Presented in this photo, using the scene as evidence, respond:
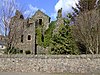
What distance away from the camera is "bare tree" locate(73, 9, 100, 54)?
27.3 meters

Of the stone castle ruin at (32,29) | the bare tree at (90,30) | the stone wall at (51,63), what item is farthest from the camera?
the stone castle ruin at (32,29)

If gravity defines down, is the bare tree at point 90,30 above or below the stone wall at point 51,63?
above

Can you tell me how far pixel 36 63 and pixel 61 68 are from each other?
254 centimetres

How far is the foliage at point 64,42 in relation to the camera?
32.2 m

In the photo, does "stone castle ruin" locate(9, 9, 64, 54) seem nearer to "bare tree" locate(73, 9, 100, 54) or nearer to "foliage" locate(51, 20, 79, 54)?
"foliage" locate(51, 20, 79, 54)

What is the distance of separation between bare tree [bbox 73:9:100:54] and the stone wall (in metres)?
6.19

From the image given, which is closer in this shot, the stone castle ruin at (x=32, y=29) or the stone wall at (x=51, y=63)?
the stone wall at (x=51, y=63)

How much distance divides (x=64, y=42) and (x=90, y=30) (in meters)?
6.43

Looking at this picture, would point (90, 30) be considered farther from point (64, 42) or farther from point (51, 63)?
point (51, 63)

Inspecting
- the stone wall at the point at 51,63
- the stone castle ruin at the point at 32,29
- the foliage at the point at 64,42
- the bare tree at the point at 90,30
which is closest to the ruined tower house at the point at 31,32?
the stone castle ruin at the point at 32,29

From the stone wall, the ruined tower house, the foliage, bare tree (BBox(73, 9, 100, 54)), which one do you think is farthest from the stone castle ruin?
the stone wall

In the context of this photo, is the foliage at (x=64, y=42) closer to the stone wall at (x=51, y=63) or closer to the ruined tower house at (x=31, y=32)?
the ruined tower house at (x=31, y=32)

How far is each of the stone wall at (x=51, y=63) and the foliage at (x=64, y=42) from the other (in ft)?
32.3

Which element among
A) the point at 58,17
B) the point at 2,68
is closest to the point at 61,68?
the point at 2,68
